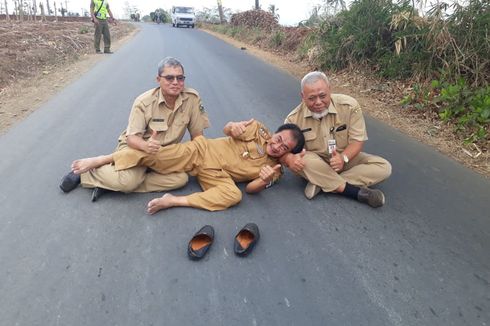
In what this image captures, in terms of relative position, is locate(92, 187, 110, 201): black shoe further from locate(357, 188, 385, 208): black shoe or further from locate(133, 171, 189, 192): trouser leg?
locate(357, 188, 385, 208): black shoe

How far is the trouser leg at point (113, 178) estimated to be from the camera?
314cm

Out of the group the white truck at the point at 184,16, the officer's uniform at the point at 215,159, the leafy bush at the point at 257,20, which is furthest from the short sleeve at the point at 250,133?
the white truck at the point at 184,16

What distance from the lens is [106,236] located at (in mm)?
2686

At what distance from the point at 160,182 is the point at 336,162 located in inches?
58.6

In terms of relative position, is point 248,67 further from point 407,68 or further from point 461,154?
point 461,154

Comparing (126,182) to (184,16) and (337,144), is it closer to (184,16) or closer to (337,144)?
(337,144)

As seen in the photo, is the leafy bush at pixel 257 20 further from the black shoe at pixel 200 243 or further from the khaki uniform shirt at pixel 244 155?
the black shoe at pixel 200 243

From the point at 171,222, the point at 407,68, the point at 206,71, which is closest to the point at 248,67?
the point at 206,71

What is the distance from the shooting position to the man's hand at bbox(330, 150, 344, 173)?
3.28 meters

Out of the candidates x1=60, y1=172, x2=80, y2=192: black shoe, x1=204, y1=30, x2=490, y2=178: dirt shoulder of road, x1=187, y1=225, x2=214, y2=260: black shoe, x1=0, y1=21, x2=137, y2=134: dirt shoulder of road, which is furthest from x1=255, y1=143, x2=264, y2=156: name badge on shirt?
x1=0, y1=21, x2=137, y2=134: dirt shoulder of road

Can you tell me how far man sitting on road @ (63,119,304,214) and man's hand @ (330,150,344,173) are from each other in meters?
0.29

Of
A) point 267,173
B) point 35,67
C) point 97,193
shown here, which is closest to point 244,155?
point 267,173

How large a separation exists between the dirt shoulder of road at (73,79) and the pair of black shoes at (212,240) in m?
2.69

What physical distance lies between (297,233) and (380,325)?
3.04 feet
